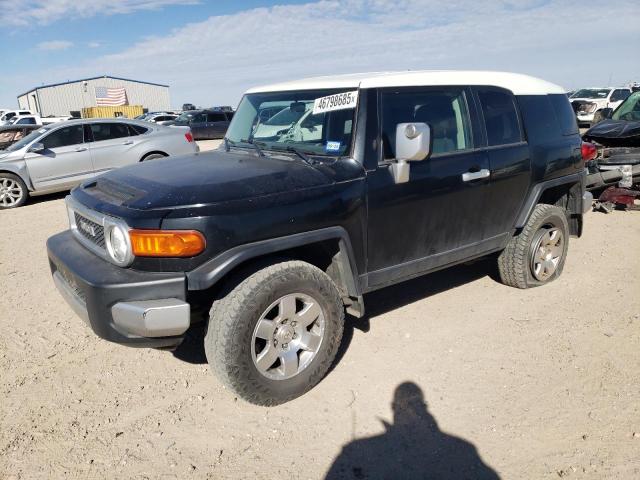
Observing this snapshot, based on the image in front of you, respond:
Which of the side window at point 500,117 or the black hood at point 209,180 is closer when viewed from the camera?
the black hood at point 209,180

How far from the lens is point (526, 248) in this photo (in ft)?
14.6

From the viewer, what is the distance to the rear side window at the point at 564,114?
4.55 metres

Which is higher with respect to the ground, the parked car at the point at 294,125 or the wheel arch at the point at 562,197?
the parked car at the point at 294,125

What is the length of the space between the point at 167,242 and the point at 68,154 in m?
7.77

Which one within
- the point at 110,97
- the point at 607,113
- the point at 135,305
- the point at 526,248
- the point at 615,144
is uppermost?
the point at 110,97

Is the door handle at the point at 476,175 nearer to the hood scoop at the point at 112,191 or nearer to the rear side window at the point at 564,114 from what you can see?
the rear side window at the point at 564,114

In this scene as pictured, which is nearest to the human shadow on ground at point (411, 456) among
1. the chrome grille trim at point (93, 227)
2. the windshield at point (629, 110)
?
the chrome grille trim at point (93, 227)

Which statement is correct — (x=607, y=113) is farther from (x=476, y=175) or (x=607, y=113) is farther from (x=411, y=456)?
(x=411, y=456)

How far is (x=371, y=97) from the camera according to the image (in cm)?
323

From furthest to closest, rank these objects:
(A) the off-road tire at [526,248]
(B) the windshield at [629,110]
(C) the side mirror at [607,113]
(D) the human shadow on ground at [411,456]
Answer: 1. (C) the side mirror at [607,113]
2. (B) the windshield at [629,110]
3. (A) the off-road tire at [526,248]
4. (D) the human shadow on ground at [411,456]

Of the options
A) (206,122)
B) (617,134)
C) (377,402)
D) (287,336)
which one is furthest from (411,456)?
(206,122)

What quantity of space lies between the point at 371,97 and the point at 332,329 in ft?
5.20

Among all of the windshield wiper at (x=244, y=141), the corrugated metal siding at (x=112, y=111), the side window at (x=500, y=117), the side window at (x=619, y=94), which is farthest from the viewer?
the corrugated metal siding at (x=112, y=111)

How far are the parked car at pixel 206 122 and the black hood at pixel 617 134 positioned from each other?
16967 millimetres
